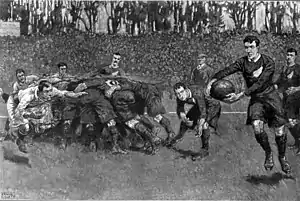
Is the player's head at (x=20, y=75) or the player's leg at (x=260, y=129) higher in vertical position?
the player's head at (x=20, y=75)

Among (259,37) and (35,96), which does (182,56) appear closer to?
(259,37)

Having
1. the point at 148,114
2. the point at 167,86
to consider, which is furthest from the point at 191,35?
the point at 148,114

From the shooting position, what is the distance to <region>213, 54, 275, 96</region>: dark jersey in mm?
5461

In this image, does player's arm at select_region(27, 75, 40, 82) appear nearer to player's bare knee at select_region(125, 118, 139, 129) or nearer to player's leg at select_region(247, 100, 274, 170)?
player's bare knee at select_region(125, 118, 139, 129)

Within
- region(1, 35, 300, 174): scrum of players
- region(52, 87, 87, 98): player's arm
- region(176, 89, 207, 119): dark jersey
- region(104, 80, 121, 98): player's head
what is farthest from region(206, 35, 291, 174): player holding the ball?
region(52, 87, 87, 98): player's arm

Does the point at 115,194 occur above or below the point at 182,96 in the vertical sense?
below

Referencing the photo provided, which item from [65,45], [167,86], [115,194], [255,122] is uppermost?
[65,45]

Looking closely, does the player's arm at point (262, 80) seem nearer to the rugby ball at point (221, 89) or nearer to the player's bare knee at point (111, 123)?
the rugby ball at point (221, 89)

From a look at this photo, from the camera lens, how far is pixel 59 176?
531cm

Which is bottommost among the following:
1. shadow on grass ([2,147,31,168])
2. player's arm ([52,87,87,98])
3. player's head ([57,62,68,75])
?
shadow on grass ([2,147,31,168])

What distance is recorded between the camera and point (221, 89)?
5492mm

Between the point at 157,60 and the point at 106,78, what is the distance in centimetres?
59

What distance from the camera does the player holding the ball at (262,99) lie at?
5441 mm
